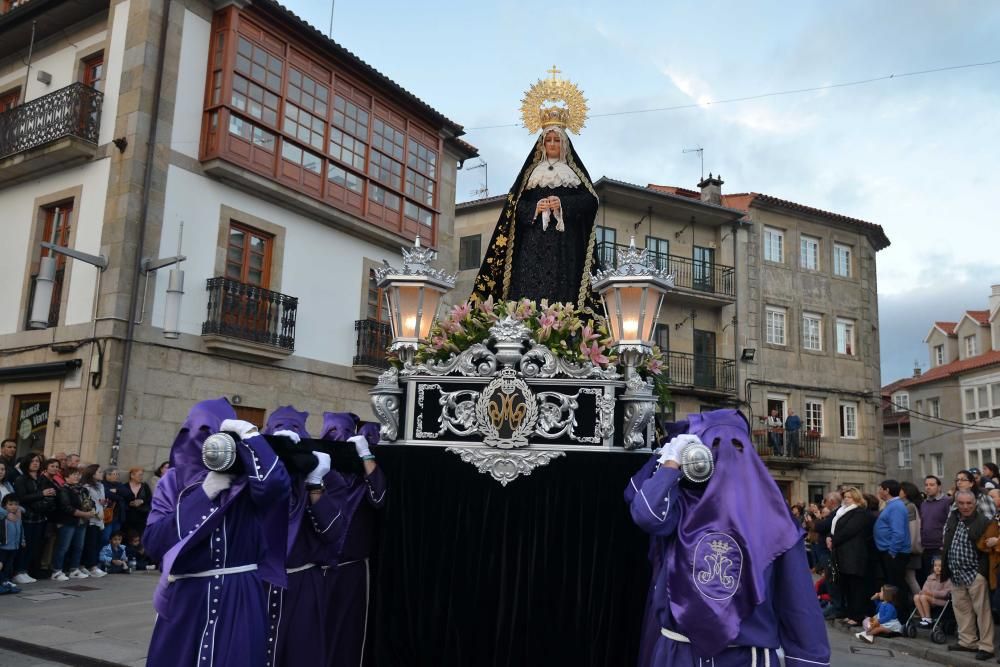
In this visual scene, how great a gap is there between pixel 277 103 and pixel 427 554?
12681 millimetres

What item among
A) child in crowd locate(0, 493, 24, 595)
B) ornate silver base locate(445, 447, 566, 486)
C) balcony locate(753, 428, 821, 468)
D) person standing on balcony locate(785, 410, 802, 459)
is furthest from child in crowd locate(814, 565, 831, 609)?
person standing on balcony locate(785, 410, 802, 459)

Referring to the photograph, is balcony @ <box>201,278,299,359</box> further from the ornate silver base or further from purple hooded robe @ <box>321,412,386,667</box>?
the ornate silver base

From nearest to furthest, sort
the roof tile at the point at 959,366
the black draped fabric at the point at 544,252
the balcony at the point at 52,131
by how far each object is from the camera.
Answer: the black draped fabric at the point at 544,252 → the balcony at the point at 52,131 → the roof tile at the point at 959,366

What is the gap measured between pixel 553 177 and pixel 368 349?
11935mm

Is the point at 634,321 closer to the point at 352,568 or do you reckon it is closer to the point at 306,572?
the point at 352,568

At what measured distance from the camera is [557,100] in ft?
21.7

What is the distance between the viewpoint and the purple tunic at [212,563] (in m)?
3.96

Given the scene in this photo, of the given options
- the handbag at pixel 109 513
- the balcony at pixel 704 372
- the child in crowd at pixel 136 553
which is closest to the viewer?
the handbag at pixel 109 513

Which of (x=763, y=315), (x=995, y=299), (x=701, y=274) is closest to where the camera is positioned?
(x=701, y=274)

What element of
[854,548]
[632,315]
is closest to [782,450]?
[854,548]

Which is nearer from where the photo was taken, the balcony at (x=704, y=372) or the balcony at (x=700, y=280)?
the balcony at (x=704, y=372)

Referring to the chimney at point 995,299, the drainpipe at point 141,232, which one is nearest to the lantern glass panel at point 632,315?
the drainpipe at point 141,232

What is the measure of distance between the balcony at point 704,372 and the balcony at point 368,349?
36.1 ft

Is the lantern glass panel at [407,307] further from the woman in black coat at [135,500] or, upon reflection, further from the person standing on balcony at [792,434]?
the person standing on balcony at [792,434]
